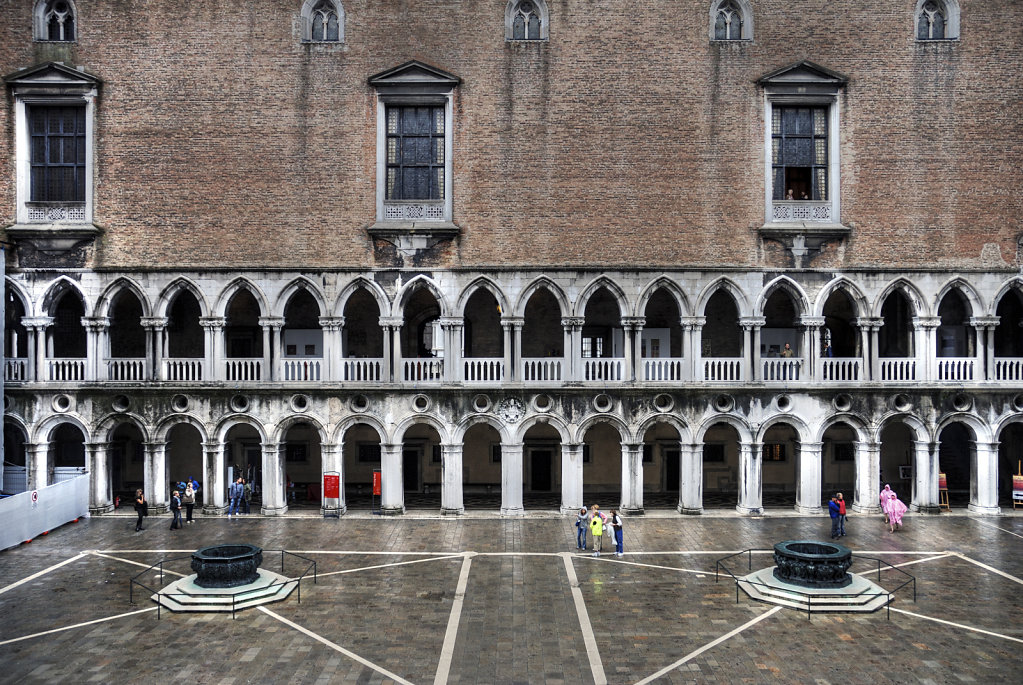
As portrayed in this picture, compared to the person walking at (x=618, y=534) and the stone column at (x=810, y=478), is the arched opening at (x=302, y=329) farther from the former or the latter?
the stone column at (x=810, y=478)

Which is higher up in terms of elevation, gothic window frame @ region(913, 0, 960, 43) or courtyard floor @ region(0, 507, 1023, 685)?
gothic window frame @ region(913, 0, 960, 43)

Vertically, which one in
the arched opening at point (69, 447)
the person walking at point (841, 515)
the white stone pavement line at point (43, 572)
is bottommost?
the white stone pavement line at point (43, 572)

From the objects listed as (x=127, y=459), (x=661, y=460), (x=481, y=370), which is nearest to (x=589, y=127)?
(x=481, y=370)

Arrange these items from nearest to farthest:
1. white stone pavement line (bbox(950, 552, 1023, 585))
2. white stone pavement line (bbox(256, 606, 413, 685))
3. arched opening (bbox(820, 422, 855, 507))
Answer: white stone pavement line (bbox(256, 606, 413, 685)) → white stone pavement line (bbox(950, 552, 1023, 585)) → arched opening (bbox(820, 422, 855, 507))

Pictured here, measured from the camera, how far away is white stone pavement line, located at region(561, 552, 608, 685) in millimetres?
16031

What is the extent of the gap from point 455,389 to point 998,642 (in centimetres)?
1841

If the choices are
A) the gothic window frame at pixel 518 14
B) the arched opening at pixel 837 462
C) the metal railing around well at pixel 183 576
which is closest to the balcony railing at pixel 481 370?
the metal railing around well at pixel 183 576

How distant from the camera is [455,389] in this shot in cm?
3030

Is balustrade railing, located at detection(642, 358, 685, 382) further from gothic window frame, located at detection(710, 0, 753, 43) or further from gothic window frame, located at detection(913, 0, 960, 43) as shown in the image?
gothic window frame, located at detection(913, 0, 960, 43)

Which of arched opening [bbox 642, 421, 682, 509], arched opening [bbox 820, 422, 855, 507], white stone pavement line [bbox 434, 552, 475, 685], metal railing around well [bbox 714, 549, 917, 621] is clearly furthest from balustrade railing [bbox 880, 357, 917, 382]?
white stone pavement line [bbox 434, 552, 475, 685]

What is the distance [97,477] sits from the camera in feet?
100

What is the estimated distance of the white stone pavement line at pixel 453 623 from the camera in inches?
638

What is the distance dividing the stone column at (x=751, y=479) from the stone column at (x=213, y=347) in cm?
1965

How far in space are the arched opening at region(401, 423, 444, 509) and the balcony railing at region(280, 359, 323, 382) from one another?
18.7 feet
